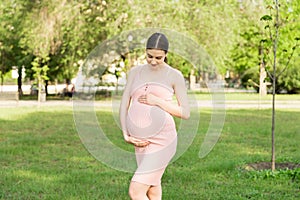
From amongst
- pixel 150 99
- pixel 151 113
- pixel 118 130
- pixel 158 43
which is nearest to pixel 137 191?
pixel 151 113

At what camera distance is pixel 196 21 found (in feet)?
92.0

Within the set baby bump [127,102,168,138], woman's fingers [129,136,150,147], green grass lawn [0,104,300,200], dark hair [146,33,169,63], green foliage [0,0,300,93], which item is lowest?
green grass lawn [0,104,300,200]

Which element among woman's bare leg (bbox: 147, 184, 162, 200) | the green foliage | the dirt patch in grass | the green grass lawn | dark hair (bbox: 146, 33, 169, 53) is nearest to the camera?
dark hair (bbox: 146, 33, 169, 53)

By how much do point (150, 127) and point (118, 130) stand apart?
1038 centimetres

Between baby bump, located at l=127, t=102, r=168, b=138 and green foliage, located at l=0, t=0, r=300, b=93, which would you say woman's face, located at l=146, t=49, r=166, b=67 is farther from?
green foliage, located at l=0, t=0, r=300, b=93

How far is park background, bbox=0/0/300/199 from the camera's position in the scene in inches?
280

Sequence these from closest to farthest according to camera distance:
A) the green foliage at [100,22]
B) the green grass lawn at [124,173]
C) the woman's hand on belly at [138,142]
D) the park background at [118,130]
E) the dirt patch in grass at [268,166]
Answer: the woman's hand on belly at [138,142], the green grass lawn at [124,173], the park background at [118,130], the dirt patch in grass at [268,166], the green foliage at [100,22]

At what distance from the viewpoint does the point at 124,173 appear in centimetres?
814

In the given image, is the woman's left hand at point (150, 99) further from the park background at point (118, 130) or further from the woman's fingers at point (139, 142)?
the park background at point (118, 130)

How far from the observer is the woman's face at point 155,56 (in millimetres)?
3992

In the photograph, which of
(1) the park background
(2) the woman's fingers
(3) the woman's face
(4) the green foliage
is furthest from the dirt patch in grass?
(4) the green foliage

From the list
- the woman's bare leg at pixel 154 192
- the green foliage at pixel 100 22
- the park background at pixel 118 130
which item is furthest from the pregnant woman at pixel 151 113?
the green foliage at pixel 100 22

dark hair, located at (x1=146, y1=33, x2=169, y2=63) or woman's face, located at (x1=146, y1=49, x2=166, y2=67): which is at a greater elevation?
dark hair, located at (x1=146, y1=33, x2=169, y2=63)

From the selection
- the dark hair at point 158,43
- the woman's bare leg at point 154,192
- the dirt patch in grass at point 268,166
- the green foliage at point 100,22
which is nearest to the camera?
the dark hair at point 158,43
